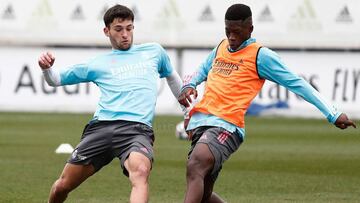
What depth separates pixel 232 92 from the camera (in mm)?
9992

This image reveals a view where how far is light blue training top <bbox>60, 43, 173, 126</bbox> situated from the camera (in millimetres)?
10023

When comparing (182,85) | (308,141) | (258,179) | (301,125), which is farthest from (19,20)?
(182,85)

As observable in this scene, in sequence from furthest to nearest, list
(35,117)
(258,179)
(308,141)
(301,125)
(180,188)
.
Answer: (35,117) < (301,125) < (308,141) < (258,179) < (180,188)

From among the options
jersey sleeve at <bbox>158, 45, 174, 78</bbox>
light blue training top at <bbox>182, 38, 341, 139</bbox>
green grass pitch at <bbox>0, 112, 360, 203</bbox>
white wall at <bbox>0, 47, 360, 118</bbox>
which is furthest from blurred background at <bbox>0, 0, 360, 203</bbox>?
light blue training top at <bbox>182, 38, 341, 139</bbox>

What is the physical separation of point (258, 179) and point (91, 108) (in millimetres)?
19091

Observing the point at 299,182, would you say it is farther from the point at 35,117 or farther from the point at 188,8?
the point at 188,8

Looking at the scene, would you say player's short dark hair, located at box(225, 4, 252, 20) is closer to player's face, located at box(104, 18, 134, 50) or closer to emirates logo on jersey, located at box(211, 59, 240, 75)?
emirates logo on jersey, located at box(211, 59, 240, 75)

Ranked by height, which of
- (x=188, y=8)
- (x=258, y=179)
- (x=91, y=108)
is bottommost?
(x=91, y=108)

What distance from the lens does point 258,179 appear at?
1538 centimetres

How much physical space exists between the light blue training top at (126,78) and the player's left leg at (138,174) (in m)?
0.46

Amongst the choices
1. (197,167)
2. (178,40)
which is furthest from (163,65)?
(178,40)

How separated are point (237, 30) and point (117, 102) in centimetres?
122

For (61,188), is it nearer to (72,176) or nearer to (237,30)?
(72,176)

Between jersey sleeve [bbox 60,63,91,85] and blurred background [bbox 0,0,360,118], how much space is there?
75.8 feet
